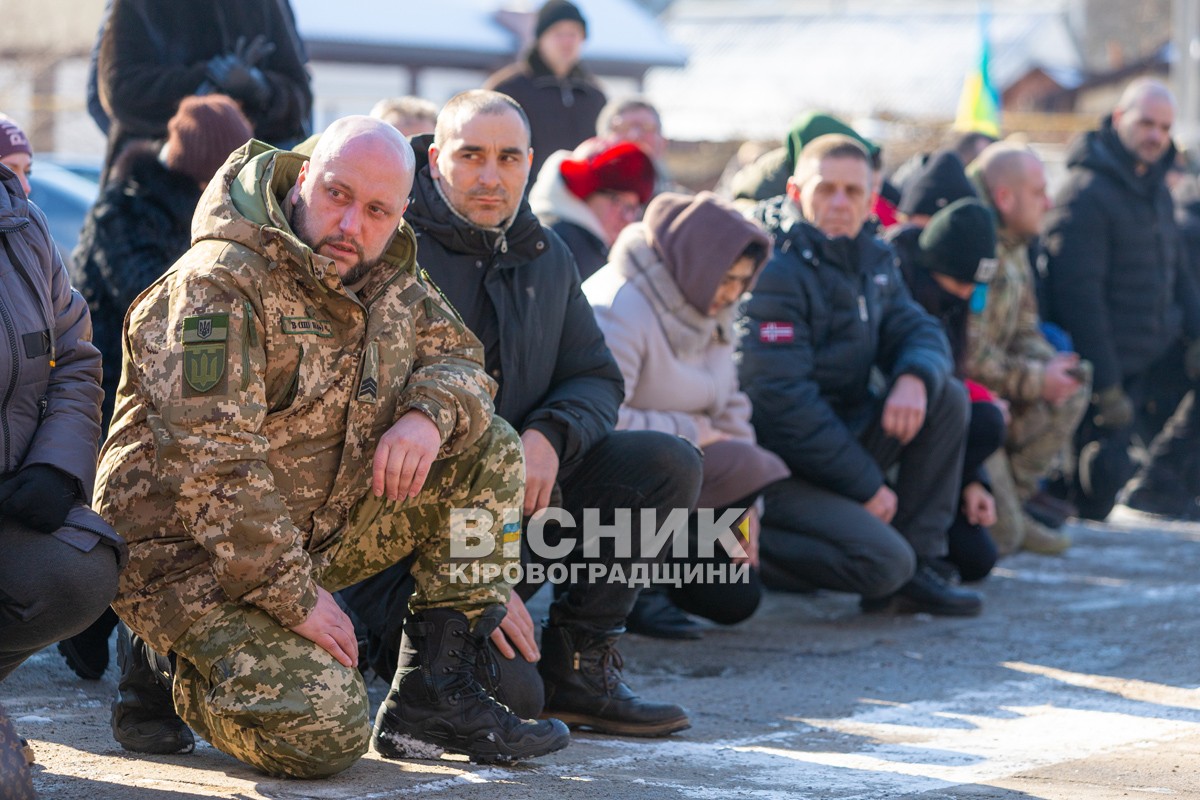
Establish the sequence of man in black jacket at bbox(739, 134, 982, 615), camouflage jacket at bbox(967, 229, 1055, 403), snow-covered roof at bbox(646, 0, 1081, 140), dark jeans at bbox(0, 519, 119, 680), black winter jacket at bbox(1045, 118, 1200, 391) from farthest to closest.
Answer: snow-covered roof at bbox(646, 0, 1081, 140), black winter jacket at bbox(1045, 118, 1200, 391), camouflage jacket at bbox(967, 229, 1055, 403), man in black jacket at bbox(739, 134, 982, 615), dark jeans at bbox(0, 519, 119, 680)

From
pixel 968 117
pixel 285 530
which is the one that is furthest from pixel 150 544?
pixel 968 117

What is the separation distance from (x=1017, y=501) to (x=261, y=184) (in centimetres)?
499

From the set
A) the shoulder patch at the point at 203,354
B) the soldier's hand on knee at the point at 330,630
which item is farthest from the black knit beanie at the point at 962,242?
the shoulder patch at the point at 203,354

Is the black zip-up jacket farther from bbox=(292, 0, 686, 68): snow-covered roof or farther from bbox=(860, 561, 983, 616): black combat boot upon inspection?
bbox=(292, 0, 686, 68): snow-covered roof

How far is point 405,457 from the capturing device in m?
4.19

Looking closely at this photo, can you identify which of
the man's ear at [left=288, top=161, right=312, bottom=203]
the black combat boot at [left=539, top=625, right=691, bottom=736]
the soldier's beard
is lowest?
the black combat boot at [left=539, top=625, right=691, bottom=736]

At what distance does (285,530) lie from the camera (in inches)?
157

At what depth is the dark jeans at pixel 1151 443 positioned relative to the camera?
30.5 ft

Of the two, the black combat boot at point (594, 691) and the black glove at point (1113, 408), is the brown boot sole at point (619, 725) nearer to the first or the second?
the black combat boot at point (594, 691)

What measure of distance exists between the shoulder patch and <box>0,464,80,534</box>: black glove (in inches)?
13.5

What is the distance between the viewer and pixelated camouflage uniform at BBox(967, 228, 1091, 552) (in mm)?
8008

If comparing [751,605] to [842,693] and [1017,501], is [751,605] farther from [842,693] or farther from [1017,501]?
[1017,501]

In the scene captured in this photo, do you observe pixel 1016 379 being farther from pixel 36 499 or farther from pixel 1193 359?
pixel 36 499

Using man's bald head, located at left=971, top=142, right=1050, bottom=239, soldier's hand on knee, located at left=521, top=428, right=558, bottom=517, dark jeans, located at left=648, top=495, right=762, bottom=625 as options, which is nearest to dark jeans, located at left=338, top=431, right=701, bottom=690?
soldier's hand on knee, located at left=521, top=428, right=558, bottom=517
